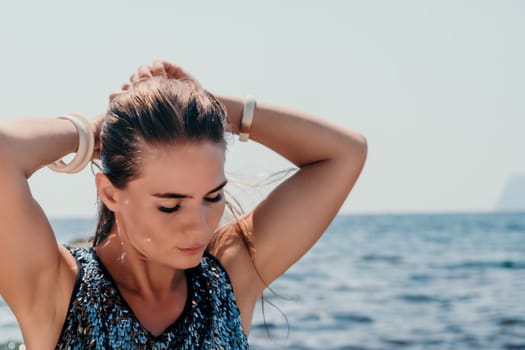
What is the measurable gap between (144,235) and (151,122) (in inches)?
A: 12.3

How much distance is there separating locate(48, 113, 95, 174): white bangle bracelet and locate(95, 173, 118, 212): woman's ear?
0.12 metres

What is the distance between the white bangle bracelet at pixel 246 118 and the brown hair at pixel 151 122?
0.36 m

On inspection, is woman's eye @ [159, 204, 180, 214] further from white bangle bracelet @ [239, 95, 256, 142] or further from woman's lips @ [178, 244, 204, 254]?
white bangle bracelet @ [239, 95, 256, 142]

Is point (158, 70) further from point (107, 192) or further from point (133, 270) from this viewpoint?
point (133, 270)

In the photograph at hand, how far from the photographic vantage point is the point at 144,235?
263cm

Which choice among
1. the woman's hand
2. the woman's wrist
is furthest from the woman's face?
the woman's wrist

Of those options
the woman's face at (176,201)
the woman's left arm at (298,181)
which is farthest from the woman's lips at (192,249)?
the woman's left arm at (298,181)

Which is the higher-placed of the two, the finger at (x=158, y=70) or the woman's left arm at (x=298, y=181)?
the finger at (x=158, y=70)

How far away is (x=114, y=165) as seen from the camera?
2.67 m

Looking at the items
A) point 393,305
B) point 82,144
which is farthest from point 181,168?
point 393,305

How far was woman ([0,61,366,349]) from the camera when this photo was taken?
8.48 ft

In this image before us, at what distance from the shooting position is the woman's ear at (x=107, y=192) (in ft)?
8.87

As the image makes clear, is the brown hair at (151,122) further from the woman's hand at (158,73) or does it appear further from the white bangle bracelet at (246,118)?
the white bangle bracelet at (246,118)

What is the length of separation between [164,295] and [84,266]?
26 cm
